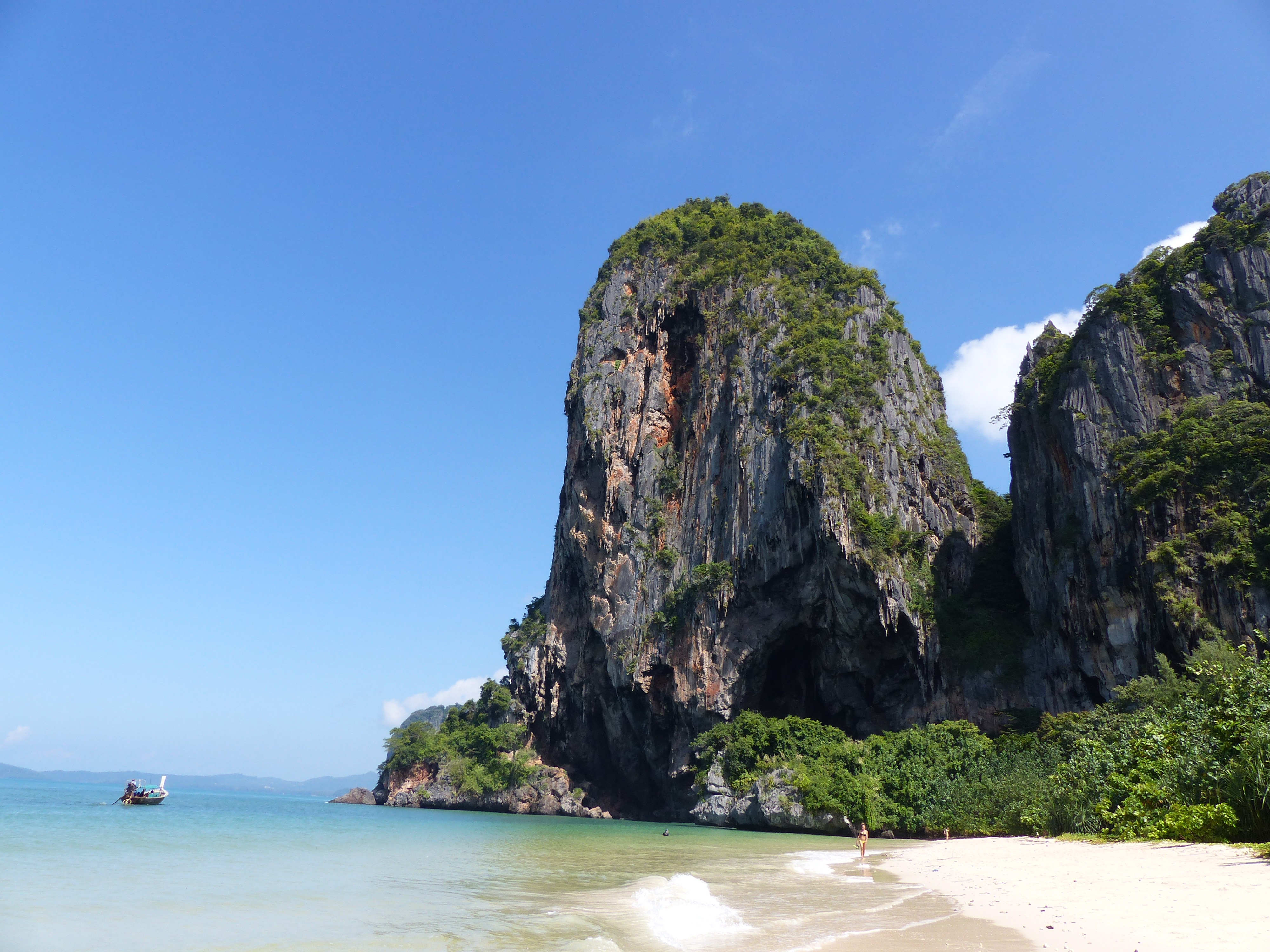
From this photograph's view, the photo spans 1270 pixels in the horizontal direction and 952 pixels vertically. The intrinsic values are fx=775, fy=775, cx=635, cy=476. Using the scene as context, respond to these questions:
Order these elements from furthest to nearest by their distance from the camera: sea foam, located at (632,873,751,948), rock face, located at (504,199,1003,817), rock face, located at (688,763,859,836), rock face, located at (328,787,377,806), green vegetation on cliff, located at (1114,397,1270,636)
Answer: rock face, located at (328,787,377,806)
rock face, located at (504,199,1003,817)
rock face, located at (688,763,859,836)
green vegetation on cliff, located at (1114,397,1270,636)
sea foam, located at (632,873,751,948)

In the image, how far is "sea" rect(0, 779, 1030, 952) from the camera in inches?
360

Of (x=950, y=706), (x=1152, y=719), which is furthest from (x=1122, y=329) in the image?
(x=1152, y=719)

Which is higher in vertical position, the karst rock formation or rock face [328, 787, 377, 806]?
the karst rock formation

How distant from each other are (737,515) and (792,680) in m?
10.5

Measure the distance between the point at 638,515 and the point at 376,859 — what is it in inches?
1337

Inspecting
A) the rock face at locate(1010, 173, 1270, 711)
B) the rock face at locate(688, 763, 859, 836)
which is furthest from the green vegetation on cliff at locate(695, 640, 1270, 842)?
the rock face at locate(1010, 173, 1270, 711)

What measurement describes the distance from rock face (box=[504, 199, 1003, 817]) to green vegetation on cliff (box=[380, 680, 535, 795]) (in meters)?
2.25

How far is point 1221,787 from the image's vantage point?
11.4 metres

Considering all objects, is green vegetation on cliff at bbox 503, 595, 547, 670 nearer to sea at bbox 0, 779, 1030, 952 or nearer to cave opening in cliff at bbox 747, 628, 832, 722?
cave opening in cliff at bbox 747, 628, 832, 722

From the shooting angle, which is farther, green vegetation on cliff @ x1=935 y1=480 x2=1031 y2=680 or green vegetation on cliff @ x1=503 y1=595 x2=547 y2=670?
green vegetation on cliff @ x1=503 y1=595 x2=547 y2=670

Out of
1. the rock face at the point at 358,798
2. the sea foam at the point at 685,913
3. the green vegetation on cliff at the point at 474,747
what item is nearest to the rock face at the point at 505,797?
the green vegetation on cliff at the point at 474,747

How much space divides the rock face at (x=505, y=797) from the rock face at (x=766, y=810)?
1430cm

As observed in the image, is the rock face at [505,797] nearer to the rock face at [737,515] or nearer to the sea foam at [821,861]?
the rock face at [737,515]

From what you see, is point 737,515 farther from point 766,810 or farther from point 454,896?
point 454,896
